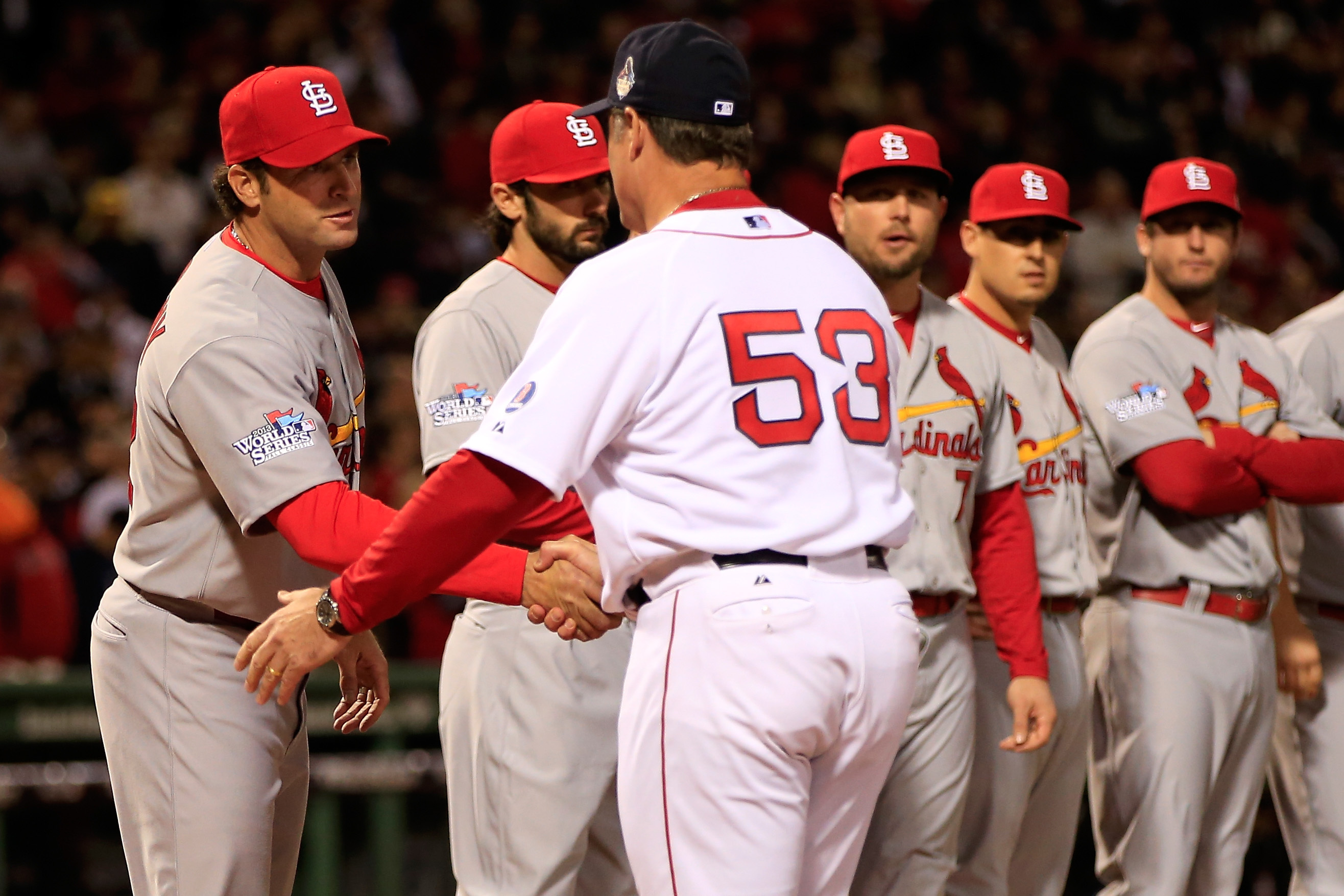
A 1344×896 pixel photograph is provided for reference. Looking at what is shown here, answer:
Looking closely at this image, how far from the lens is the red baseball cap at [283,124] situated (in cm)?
319

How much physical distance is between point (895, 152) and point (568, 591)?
196 centimetres

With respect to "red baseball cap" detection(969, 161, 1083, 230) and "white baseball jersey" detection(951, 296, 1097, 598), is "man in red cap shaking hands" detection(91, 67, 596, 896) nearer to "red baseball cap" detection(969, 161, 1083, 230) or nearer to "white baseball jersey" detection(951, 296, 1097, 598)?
"white baseball jersey" detection(951, 296, 1097, 598)

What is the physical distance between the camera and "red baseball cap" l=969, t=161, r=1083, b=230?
4555 mm

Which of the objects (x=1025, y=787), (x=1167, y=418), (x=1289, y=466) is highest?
(x=1167, y=418)

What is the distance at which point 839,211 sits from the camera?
4.42 m

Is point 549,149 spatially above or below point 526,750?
above

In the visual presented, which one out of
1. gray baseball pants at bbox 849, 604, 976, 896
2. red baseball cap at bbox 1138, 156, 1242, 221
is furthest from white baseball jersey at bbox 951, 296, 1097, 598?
red baseball cap at bbox 1138, 156, 1242, 221

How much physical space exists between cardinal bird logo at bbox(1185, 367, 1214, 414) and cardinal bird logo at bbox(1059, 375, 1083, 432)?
12.4 inches

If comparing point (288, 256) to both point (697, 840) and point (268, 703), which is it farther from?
point (697, 840)

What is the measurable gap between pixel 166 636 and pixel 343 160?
3.49 feet

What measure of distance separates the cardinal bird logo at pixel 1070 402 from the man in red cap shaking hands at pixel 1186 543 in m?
0.05

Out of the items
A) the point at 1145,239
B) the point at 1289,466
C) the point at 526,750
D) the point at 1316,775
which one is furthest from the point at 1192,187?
the point at 526,750

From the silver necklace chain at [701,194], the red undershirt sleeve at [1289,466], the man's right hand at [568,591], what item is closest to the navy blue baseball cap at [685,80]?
the silver necklace chain at [701,194]

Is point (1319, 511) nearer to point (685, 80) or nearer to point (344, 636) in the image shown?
point (685, 80)
